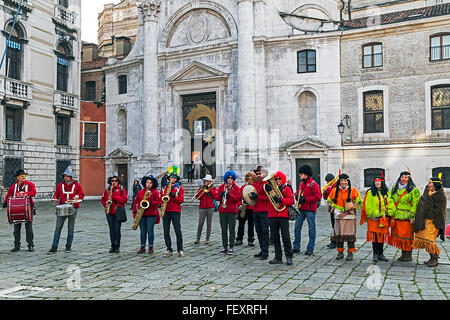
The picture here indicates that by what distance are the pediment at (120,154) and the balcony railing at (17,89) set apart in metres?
6.84

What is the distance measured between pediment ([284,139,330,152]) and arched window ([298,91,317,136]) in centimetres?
73

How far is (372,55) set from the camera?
24.4m

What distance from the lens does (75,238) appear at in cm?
1304

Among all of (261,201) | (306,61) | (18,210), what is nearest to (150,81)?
(306,61)

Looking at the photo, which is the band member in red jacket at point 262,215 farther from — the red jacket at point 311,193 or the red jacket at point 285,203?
the red jacket at point 311,193

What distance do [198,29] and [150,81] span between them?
4448 mm

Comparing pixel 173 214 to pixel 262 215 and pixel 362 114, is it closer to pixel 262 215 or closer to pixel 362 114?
pixel 262 215

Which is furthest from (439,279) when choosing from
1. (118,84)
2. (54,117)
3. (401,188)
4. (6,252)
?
(118,84)

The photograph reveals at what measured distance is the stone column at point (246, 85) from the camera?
25.9 metres

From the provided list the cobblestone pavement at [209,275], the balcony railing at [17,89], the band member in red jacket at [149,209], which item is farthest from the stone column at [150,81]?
the band member in red jacket at [149,209]

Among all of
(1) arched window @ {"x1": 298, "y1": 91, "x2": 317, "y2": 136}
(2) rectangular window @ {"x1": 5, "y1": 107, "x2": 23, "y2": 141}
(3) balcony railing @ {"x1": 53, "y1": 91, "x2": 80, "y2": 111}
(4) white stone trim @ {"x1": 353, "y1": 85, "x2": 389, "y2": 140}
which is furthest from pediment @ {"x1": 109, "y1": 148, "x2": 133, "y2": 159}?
(4) white stone trim @ {"x1": 353, "y1": 85, "x2": 389, "y2": 140}

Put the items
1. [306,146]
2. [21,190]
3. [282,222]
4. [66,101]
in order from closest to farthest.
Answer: [282,222], [21,190], [306,146], [66,101]
